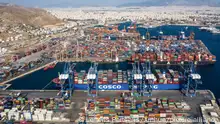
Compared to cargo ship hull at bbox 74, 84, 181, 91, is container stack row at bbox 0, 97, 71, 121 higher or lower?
lower

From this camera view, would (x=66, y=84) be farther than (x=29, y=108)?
Yes

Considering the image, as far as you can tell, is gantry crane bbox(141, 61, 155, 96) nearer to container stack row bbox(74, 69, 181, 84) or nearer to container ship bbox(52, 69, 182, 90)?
container ship bbox(52, 69, 182, 90)

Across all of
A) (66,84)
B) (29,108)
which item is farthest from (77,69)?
(29,108)

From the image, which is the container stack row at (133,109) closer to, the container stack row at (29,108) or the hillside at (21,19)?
the container stack row at (29,108)

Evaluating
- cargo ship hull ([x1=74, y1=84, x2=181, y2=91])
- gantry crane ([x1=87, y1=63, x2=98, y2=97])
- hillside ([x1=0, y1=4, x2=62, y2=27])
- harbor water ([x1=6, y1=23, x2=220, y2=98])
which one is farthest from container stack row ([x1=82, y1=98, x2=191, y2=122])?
hillside ([x1=0, y1=4, x2=62, y2=27])

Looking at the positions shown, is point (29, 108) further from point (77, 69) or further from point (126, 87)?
point (77, 69)

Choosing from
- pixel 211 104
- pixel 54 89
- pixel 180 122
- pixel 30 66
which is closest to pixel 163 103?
pixel 180 122

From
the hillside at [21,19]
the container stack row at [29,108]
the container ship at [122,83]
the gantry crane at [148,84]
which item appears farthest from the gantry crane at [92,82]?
the hillside at [21,19]

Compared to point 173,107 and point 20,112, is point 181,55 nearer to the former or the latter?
point 173,107

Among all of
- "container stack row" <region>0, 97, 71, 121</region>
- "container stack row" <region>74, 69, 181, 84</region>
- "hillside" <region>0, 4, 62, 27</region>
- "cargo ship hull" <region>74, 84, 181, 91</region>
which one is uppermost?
"hillside" <region>0, 4, 62, 27</region>

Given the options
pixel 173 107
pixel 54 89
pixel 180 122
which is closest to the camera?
pixel 180 122

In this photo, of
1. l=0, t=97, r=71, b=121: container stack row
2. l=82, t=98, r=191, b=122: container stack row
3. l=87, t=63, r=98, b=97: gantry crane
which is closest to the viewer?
l=82, t=98, r=191, b=122: container stack row
